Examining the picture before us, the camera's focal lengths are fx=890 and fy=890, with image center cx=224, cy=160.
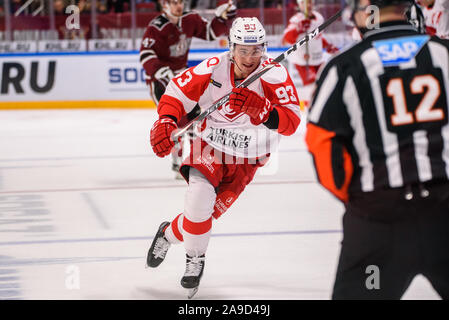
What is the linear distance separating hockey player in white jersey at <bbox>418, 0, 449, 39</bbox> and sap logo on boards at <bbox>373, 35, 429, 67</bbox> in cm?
406

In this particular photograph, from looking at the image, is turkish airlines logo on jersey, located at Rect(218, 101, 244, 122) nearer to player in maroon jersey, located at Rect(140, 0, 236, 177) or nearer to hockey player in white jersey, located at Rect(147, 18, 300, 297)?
hockey player in white jersey, located at Rect(147, 18, 300, 297)

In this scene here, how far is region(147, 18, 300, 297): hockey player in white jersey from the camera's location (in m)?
3.39

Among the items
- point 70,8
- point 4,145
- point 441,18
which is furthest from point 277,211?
point 70,8

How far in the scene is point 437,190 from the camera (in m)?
2.09

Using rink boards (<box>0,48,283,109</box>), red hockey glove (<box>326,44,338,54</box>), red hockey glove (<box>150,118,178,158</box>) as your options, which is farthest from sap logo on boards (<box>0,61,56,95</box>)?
red hockey glove (<box>150,118,178,158</box>)

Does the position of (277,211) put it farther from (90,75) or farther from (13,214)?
(90,75)

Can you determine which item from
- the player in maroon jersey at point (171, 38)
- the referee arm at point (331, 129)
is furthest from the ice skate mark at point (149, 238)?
the referee arm at point (331, 129)

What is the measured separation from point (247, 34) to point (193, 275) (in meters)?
0.96

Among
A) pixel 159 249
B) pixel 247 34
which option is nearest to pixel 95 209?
pixel 159 249

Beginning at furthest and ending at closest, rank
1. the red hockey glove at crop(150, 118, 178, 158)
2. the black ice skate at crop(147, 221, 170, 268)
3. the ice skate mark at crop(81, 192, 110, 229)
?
1. the ice skate mark at crop(81, 192, 110, 229)
2. the black ice skate at crop(147, 221, 170, 268)
3. the red hockey glove at crop(150, 118, 178, 158)

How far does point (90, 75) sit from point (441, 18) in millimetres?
5559

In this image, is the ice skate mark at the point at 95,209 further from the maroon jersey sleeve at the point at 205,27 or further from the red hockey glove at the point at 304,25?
the red hockey glove at the point at 304,25

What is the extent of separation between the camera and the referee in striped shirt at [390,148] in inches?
80.9

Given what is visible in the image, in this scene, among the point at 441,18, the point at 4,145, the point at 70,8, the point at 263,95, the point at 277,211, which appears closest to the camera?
the point at 263,95
